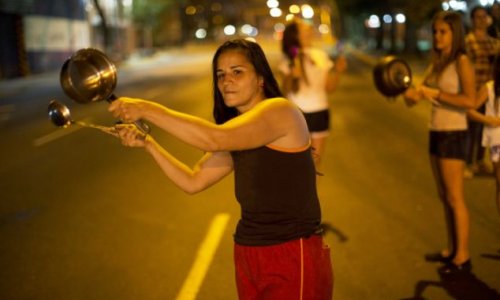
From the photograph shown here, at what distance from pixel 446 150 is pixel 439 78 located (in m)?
0.54

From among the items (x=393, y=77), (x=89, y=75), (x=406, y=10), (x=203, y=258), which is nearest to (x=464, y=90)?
(x=393, y=77)

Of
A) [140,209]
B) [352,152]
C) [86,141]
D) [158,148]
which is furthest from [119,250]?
[86,141]

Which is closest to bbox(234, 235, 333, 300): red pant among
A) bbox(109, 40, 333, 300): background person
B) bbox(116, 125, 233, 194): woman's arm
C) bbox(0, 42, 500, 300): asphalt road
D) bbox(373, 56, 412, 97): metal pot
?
bbox(109, 40, 333, 300): background person

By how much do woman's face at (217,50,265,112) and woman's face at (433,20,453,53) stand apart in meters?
2.49

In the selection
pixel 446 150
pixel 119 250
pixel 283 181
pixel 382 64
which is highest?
pixel 382 64

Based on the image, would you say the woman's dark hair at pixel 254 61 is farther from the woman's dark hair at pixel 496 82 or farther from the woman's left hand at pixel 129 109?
the woman's dark hair at pixel 496 82

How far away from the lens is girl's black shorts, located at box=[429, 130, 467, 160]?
465 cm

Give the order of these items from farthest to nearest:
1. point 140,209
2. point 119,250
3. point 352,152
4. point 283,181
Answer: point 352,152 → point 140,209 → point 119,250 → point 283,181

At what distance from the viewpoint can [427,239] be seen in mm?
5645

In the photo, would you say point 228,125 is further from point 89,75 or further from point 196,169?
point 89,75

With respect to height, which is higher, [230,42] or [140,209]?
[230,42]

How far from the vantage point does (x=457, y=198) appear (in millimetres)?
4734

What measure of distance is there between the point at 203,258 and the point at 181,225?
41.5 inches

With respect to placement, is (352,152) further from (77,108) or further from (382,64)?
(77,108)
